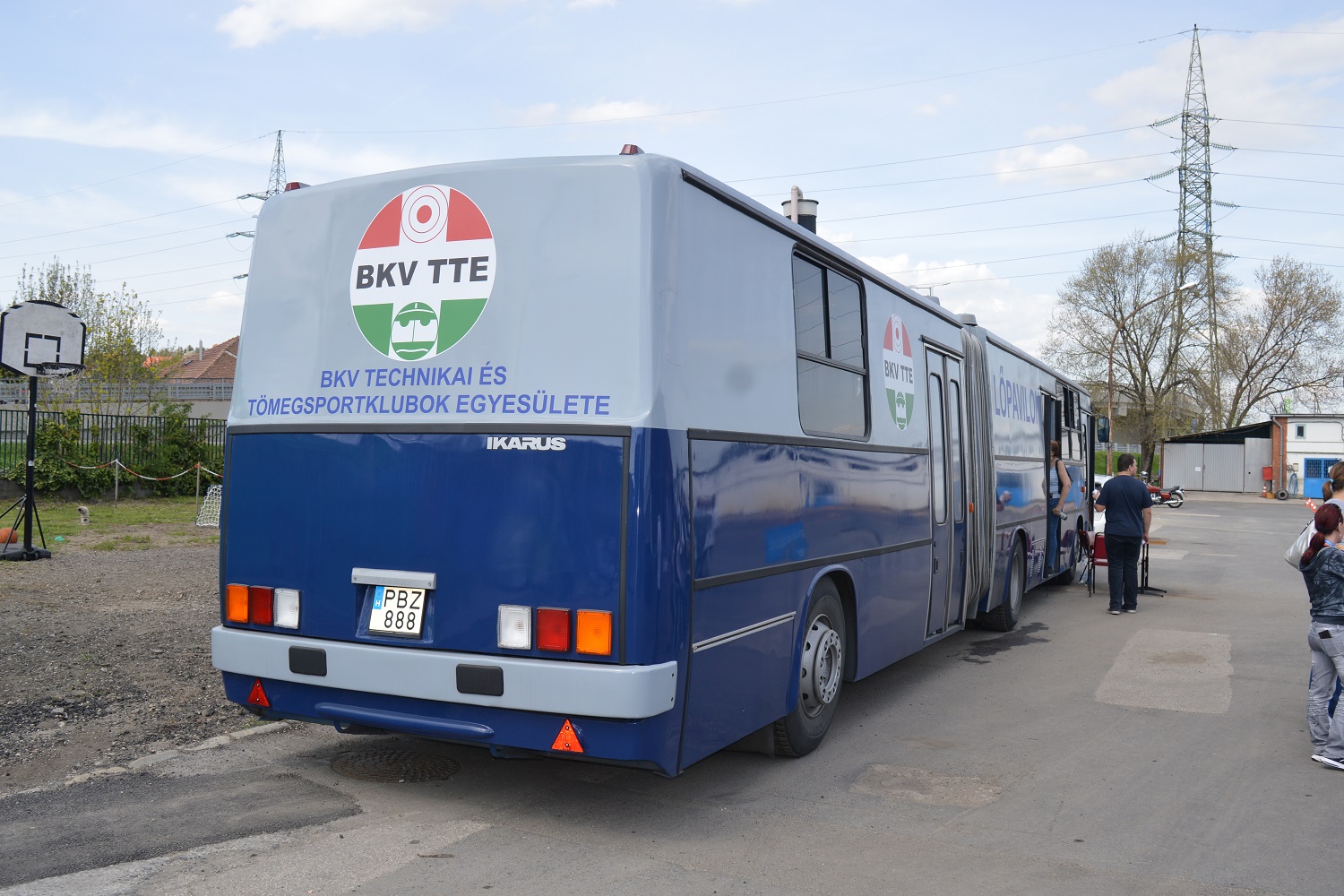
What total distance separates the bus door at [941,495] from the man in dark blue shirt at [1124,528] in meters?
4.46

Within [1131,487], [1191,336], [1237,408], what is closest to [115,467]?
[1131,487]

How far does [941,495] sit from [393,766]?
4.80 m

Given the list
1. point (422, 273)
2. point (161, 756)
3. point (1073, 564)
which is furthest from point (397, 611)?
point (1073, 564)

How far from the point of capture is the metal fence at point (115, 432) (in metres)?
23.0

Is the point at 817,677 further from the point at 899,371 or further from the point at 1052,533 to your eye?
the point at 1052,533

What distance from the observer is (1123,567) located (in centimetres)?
1268

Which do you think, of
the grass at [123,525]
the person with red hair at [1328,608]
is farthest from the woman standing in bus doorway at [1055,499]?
the grass at [123,525]

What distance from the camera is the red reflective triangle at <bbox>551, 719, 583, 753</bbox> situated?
440 centimetres

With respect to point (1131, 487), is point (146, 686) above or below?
below

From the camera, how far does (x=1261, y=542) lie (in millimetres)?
24938

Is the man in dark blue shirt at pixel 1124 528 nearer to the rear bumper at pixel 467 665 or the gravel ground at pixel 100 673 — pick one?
the rear bumper at pixel 467 665

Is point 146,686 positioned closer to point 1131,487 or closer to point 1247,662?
point 1247,662

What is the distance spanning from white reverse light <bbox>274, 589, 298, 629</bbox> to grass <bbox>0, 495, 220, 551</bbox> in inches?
416

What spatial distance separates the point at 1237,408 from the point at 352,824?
220ft
